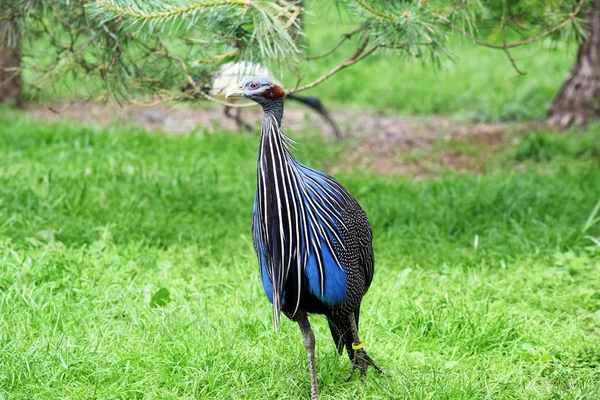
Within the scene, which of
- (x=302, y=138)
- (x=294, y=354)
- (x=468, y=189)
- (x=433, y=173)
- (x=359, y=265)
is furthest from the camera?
(x=302, y=138)

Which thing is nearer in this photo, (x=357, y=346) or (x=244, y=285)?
(x=357, y=346)

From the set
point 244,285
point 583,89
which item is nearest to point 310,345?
point 244,285

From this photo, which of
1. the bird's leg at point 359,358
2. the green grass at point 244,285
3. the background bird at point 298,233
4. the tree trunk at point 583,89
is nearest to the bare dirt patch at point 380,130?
the tree trunk at point 583,89

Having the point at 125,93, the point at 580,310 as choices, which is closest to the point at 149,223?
the point at 125,93

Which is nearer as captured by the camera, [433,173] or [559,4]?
[559,4]

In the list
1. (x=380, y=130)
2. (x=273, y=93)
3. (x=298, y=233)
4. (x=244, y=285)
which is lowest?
(x=244, y=285)

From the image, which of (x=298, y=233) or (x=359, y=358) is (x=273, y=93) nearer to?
(x=298, y=233)

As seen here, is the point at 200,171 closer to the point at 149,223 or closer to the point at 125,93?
the point at 149,223

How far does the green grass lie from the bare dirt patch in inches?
22.3

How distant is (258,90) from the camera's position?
3014 millimetres

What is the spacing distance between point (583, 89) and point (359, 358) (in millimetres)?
5092

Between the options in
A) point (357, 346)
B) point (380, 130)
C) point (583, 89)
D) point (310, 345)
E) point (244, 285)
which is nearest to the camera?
point (310, 345)

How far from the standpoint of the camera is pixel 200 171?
20.6 feet

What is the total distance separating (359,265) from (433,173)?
3826 millimetres
